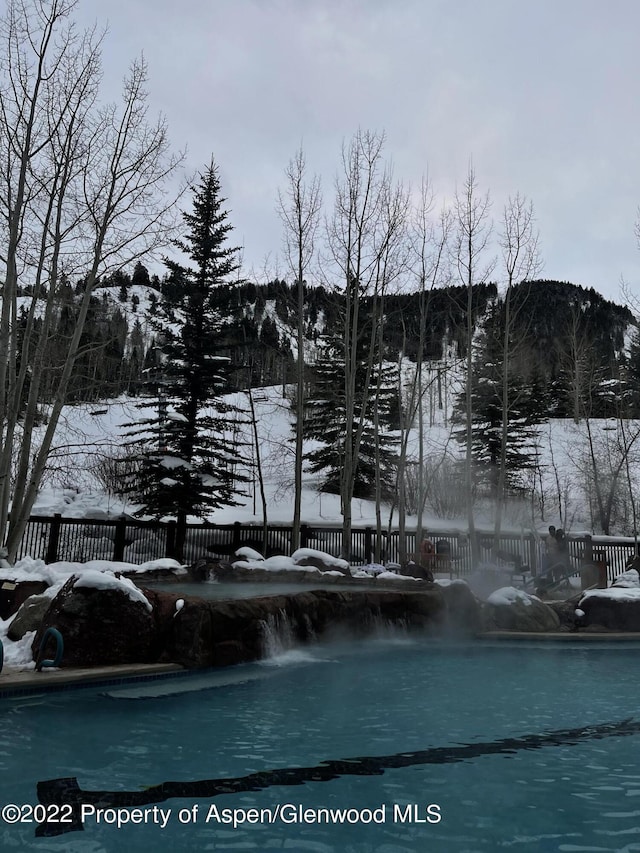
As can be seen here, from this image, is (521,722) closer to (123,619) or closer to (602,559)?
(123,619)

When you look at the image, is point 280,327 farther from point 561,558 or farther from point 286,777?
point 286,777

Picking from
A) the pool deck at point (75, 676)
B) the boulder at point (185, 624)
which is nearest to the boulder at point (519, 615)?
the boulder at point (185, 624)

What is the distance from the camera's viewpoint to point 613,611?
1005 centimetres

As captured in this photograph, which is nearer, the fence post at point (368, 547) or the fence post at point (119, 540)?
the fence post at point (119, 540)

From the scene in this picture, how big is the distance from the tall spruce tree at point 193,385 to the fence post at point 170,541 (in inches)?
5.4

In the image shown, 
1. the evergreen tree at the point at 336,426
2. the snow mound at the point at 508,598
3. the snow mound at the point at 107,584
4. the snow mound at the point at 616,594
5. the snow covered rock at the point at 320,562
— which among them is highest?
the evergreen tree at the point at 336,426

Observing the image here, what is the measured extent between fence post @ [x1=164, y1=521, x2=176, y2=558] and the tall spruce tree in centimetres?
14

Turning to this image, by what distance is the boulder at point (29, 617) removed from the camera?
20.7ft

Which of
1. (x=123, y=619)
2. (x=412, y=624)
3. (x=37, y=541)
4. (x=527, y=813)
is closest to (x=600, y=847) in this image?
(x=527, y=813)

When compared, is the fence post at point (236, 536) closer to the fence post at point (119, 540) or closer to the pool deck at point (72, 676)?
the fence post at point (119, 540)

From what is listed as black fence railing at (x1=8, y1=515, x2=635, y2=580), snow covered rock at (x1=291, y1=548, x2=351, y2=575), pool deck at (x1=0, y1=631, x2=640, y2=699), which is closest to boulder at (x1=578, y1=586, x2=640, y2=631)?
snow covered rock at (x1=291, y1=548, x2=351, y2=575)

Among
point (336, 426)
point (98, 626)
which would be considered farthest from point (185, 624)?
point (336, 426)

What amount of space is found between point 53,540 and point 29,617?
27.7ft

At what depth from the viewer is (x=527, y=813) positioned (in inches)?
121
